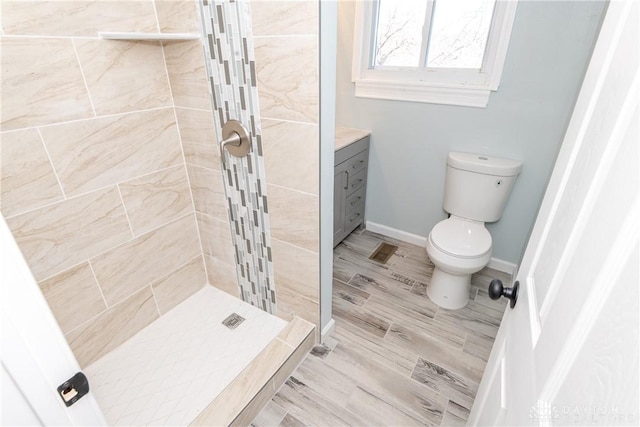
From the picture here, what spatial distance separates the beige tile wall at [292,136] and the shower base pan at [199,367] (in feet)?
0.78

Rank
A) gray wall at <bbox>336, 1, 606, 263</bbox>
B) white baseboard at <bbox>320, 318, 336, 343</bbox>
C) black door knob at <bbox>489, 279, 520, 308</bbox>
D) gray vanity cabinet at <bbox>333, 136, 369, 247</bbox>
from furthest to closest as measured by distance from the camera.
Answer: gray vanity cabinet at <bbox>333, 136, 369, 247</bbox> < white baseboard at <bbox>320, 318, 336, 343</bbox> < gray wall at <bbox>336, 1, 606, 263</bbox> < black door knob at <bbox>489, 279, 520, 308</bbox>

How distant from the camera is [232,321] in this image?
Result: 1.74m

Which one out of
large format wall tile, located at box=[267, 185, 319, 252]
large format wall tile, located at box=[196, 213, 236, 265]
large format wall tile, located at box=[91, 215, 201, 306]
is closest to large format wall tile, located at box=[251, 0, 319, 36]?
large format wall tile, located at box=[267, 185, 319, 252]

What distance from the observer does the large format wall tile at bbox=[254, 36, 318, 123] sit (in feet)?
3.54

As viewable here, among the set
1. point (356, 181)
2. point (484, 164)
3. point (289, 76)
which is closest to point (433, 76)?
point (484, 164)

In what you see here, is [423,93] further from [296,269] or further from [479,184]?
[296,269]

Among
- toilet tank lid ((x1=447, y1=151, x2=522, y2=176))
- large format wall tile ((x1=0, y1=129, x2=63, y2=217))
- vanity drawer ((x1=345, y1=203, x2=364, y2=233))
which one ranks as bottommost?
vanity drawer ((x1=345, y1=203, x2=364, y2=233))

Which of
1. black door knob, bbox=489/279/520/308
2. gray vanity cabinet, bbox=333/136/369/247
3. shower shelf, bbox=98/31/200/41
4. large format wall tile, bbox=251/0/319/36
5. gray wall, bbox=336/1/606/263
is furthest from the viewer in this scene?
gray vanity cabinet, bbox=333/136/369/247

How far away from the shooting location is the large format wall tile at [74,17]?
102cm

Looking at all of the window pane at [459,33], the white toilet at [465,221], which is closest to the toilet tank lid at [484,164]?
the white toilet at [465,221]

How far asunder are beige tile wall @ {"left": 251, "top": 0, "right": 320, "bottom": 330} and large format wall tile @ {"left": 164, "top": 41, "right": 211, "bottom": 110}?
0.32m

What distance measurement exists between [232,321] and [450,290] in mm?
1278

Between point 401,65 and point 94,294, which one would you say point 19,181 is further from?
point 401,65

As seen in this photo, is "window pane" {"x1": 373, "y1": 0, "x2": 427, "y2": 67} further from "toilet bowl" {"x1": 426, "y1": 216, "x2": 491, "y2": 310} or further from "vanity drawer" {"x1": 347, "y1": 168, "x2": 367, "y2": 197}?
"toilet bowl" {"x1": 426, "y1": 216, "x2": 491, "y2": 310}
